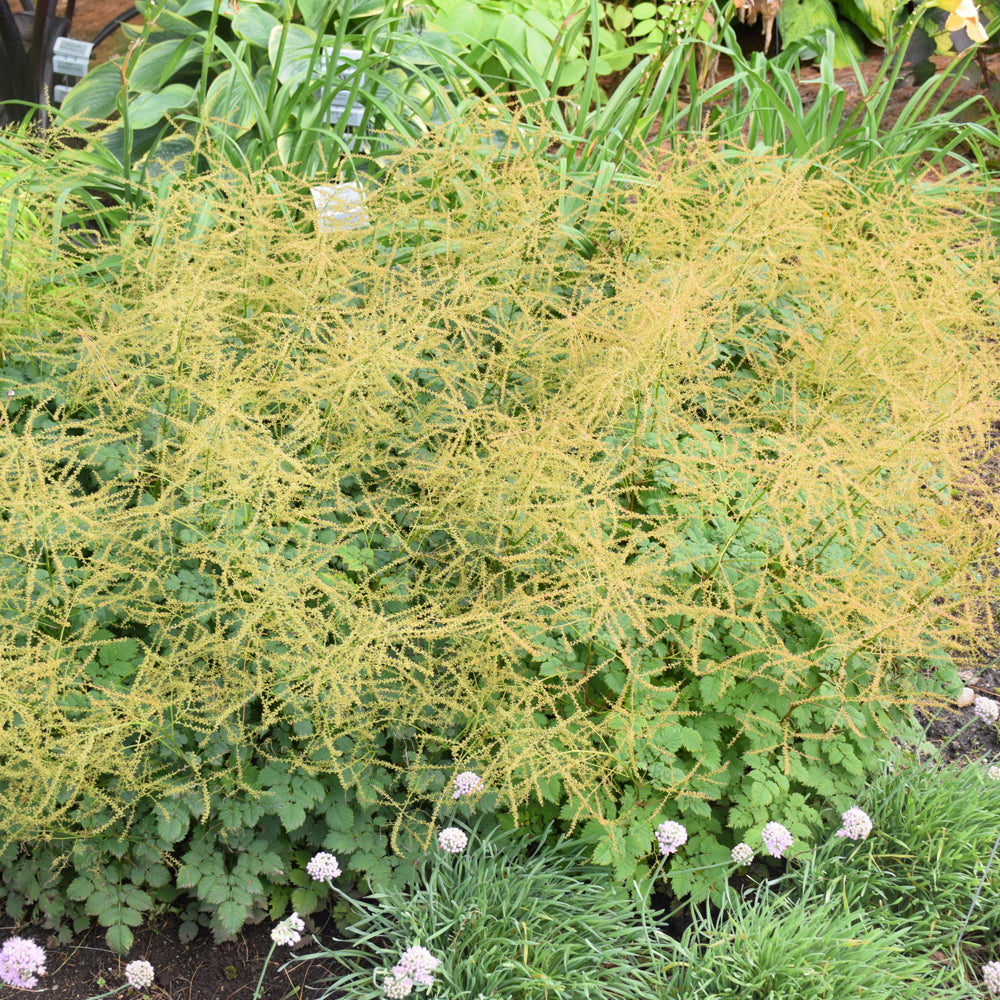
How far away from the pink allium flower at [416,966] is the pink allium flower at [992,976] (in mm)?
1165

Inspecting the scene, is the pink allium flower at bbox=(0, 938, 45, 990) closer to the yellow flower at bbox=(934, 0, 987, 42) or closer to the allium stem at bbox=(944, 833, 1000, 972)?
the allium stem at bbox=(944, 833, 1000, 972)

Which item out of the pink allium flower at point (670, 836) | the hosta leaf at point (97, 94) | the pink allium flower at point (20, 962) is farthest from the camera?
the hosta leaf at point (97, 94)

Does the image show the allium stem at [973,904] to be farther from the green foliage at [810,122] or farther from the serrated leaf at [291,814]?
the green foliage at [810,122]

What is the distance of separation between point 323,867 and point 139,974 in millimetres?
380

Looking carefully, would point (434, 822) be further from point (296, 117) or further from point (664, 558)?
point (296, 117)

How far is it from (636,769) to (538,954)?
408mm

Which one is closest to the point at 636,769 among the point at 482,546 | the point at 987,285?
the point at 482,546

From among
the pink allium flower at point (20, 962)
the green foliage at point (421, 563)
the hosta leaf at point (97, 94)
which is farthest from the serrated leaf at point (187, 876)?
the hosta leaf at point (97, 94)

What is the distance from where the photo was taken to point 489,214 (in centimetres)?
261

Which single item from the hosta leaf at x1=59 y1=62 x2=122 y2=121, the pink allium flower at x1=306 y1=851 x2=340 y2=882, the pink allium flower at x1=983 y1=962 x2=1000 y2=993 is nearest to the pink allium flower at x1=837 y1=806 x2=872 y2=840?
the pink allium flower at x1=983 y1=962 x2=1000 y2=993

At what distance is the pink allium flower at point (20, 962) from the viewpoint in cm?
167

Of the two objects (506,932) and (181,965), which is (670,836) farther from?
(181,965)

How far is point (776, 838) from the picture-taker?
192cm

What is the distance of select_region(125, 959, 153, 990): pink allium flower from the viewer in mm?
1733
